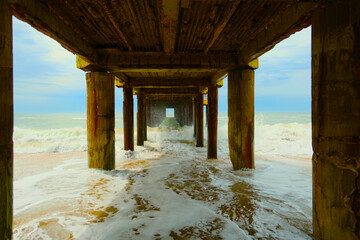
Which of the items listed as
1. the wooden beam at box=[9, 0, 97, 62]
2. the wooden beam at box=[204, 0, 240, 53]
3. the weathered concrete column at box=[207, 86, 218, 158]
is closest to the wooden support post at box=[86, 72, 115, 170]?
the wooden beam at box=[9, 0, 97, 62]

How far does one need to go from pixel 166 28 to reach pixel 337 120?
2759 mm

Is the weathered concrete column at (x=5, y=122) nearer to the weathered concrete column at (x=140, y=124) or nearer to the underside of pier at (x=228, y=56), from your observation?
the underside of pier at (x=228, y=56)

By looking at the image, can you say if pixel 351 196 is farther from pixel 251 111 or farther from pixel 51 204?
pixel 51 204

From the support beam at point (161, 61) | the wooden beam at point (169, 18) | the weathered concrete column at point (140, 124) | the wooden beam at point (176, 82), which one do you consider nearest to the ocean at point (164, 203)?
the support beam at point (161, 61)

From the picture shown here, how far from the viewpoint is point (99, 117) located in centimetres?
493

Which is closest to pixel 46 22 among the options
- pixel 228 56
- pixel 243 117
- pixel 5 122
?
pixel 5 122

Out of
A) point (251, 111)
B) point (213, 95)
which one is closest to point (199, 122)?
point (213, 95)

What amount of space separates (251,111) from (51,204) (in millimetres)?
4751

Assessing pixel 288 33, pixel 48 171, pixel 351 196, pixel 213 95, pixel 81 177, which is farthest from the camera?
pixel 213 95

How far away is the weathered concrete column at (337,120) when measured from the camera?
184 centimetres

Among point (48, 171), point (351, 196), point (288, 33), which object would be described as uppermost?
point (288, 33)

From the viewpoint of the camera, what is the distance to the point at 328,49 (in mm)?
2023

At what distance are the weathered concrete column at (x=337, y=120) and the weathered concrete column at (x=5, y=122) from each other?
3206 mm

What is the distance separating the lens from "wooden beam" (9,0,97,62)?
91.7 inches
